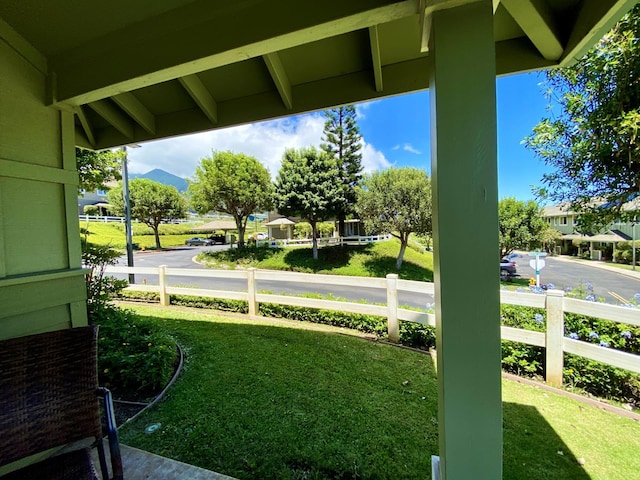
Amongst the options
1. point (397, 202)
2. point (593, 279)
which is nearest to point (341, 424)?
point (397, 202)

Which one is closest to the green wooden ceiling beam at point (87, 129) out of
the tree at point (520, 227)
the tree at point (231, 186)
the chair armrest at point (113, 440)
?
the chair armrest at point (113, 440)

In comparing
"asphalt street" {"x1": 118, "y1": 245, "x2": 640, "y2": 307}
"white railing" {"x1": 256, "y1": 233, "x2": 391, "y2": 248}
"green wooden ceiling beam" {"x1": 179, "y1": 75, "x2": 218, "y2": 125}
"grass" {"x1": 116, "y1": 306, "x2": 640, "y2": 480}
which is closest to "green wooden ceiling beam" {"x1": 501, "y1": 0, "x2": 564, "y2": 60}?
"green wooden ceiling beam" {"x1": 179, "y1": 75, "x2": 218, "y2": 125}

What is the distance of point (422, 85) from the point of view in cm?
176

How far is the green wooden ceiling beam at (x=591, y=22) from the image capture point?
99cm

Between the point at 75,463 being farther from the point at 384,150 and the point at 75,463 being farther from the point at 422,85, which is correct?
the point at 384,150

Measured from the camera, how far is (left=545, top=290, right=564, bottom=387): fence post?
104 inches

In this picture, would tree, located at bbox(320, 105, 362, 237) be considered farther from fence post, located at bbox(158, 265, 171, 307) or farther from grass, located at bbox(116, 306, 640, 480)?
grass, located at bbox(116, 306, 640, 480)

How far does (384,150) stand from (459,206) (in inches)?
946

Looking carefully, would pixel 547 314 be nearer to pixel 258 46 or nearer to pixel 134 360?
pixel 258 46

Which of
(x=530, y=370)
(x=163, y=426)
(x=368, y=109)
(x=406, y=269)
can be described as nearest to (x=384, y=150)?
(x=368, y=109)

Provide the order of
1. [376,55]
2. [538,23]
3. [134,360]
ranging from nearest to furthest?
[538,23], [376,55], [134,360]

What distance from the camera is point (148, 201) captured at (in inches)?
891

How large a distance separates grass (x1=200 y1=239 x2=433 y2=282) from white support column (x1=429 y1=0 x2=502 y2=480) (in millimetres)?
12047

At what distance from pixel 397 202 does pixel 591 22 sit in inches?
450
